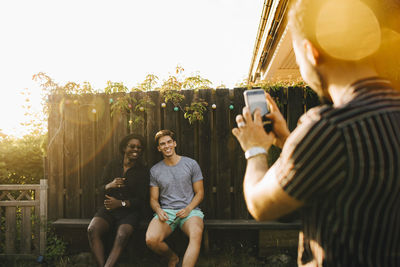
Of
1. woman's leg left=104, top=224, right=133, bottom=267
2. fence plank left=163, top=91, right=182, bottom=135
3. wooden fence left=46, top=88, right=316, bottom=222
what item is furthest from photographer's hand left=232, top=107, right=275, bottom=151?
fence plank left=163, top=91, right=182, bottom=135

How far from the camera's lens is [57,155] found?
4504 millimetres

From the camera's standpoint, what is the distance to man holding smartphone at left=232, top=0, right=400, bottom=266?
728mm

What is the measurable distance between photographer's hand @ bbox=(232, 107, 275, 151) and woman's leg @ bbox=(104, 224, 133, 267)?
9.81 ft

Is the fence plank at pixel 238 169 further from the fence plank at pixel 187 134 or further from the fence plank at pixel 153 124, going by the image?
the fence plank at pixel 153 124

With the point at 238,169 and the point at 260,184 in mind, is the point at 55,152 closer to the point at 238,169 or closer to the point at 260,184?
the point at 238,169

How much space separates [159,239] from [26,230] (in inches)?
80.5

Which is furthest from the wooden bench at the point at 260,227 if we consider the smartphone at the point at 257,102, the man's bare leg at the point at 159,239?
the smartphone at the point at 257,102

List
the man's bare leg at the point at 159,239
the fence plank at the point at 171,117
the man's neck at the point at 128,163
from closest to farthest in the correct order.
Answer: the man's bare leg at the point at 159,239 → the man's neck at the point at 128,163 → the fence plank at the point at 171,117

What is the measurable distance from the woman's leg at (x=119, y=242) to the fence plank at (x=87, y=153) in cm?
100

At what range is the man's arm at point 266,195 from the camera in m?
0.79

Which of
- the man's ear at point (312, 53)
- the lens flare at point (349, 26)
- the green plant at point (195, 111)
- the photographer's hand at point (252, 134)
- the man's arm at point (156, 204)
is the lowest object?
the man's arm at point (156, 204)

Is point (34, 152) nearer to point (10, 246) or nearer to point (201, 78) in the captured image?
point (10, 246)

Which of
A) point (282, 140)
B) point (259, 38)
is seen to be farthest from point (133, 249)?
point (259, 38)

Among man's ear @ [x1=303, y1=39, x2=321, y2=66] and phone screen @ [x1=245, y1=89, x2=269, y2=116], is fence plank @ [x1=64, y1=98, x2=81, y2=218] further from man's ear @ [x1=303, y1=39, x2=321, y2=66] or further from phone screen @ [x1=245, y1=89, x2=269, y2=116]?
man's ear @ [x1=303, y1=39, x2=321, y2=66]
